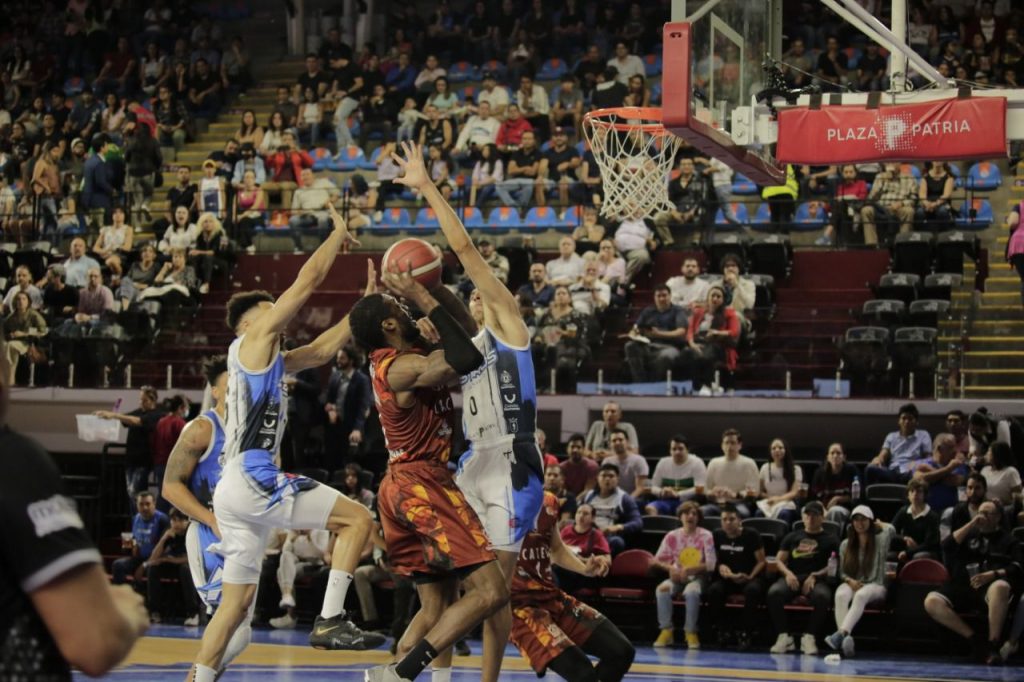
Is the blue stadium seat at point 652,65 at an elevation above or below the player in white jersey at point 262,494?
above

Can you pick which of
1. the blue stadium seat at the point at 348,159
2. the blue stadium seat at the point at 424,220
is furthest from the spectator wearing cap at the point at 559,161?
the blue stadium seat at the point at 348,159

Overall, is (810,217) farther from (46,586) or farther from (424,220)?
(46,586)

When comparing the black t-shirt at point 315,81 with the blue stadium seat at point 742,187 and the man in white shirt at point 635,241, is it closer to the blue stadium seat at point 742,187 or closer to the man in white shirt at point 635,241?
the man in white shirt at point 635,241

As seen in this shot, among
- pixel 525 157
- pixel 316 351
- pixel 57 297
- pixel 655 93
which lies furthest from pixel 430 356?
pixel 655 93

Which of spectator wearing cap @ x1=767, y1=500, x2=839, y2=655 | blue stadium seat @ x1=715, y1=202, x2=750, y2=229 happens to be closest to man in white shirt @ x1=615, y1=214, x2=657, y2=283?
blue stadium seat @ x1=715, y1=202, x2=750, y2=229

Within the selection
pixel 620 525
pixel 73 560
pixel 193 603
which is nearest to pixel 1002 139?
pixel 620 525

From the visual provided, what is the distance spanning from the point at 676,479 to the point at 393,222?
720 centimetres

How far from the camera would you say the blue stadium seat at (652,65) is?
2222 cm

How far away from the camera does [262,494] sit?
739 cm

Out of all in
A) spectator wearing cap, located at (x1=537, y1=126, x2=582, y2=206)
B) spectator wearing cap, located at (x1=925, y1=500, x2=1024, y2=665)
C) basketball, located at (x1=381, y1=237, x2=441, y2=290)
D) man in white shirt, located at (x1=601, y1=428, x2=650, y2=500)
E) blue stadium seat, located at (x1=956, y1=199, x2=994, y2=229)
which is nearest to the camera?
basketball, located at (x1=381, y1=237, x2=441, y2=290)

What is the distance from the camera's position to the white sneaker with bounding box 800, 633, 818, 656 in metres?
12.6

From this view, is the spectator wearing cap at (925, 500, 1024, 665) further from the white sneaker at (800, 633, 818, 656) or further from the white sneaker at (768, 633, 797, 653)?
the white sneaker at (768, 633, 797, 653)

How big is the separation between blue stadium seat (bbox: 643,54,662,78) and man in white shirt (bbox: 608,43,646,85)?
0.29m

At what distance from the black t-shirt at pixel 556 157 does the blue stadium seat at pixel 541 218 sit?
122cm
